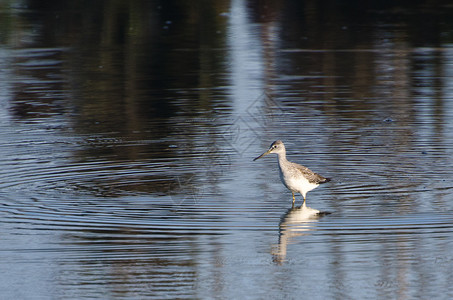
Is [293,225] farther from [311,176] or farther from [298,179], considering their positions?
[311,176]

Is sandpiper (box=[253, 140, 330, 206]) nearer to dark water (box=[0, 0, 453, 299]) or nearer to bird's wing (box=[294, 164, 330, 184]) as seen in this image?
bird's wing (box=[294, 164, 330, 184])

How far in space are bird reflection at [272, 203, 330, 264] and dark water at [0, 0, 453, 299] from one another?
47 millimetres

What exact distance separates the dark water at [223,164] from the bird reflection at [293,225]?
0.05 m

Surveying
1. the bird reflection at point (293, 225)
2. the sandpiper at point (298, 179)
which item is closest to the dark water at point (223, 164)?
the bird reflection at point (293, 225)

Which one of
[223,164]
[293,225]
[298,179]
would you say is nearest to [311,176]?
[298,179]

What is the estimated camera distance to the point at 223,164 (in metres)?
14.0

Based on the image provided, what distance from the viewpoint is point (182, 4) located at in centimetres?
3997

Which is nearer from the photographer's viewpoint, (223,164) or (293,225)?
(293,225)

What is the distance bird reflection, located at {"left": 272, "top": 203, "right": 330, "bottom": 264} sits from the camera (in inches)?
372

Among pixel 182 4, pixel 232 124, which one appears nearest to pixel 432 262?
pixel 232 124

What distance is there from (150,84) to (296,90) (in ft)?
11.1

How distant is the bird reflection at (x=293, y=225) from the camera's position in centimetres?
945

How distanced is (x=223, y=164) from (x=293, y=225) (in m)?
3.59

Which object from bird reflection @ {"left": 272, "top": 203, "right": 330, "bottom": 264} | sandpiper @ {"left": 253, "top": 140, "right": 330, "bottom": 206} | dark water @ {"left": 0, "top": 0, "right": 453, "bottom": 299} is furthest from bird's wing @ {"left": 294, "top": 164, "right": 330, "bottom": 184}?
bird reflection @ {"left": 272, "top": 203, "right": 330, "bottom": 264}
